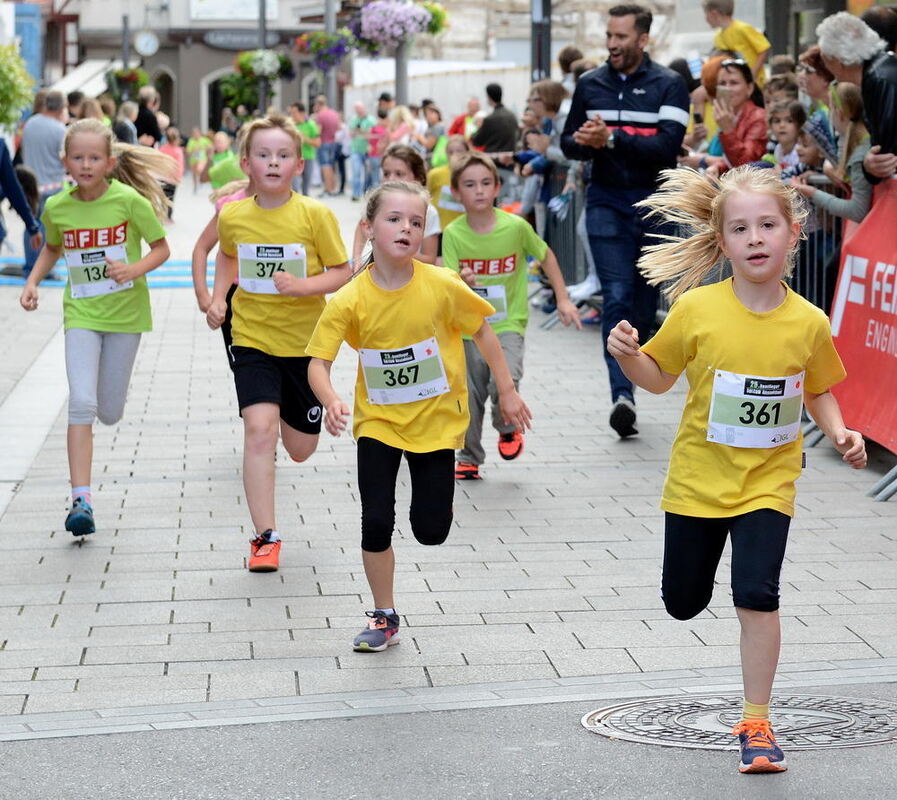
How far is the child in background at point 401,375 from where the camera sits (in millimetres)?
5676

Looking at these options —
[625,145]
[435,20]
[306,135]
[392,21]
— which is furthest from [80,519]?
[435,20]

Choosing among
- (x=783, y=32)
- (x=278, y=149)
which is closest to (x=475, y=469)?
(x=278, y=149)

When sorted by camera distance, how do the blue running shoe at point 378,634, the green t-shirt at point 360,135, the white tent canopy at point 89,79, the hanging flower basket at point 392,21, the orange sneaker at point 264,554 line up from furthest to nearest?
the white tent canopy at point 89,79, the green t-shirt at point 360,135, the hanging flower basket at point 392,21, the orange sneaker at point 264,554, the blue running shoe at point 378,634

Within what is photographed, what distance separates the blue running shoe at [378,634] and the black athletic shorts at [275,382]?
1.61 metres

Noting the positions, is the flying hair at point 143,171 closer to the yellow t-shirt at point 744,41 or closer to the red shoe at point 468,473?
the red shoe at point 468,473

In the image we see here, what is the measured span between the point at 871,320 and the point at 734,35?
541 cm

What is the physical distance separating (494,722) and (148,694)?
1029mm

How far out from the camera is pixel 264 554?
265 inches

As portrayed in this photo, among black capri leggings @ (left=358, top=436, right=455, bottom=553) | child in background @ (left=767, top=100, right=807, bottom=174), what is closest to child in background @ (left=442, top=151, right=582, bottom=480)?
child in background @ (left=767, top=100, right=807, bottom=174)

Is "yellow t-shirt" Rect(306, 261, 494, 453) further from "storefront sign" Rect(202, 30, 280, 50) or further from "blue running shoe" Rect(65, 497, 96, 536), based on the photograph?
"storefront sign" Rect(202, 30, 280, 50)

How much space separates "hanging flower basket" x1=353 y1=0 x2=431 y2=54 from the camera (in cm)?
3434

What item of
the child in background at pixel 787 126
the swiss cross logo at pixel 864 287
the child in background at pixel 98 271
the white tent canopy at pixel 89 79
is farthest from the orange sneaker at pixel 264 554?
the white tent canopy at pixel 89 79

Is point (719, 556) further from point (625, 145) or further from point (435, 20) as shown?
point (435, 20)

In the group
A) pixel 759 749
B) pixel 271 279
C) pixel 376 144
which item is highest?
pixel 271 279
